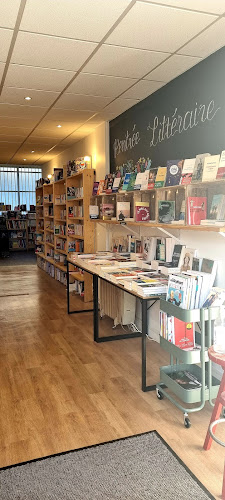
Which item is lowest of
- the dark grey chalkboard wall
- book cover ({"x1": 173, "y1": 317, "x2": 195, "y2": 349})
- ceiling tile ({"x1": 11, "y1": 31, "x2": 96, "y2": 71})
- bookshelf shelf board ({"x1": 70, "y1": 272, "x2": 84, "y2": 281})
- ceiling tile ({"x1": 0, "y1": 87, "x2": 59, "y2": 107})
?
bookshelf shelf board ({"x1": 70, "y1": 272, "x2": 84, "y2": 281})

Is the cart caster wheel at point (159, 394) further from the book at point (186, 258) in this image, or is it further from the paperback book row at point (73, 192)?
the paperback book row at point (73, 192)

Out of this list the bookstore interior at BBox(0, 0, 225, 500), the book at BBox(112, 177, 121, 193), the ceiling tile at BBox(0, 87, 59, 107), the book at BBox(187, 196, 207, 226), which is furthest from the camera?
the book at BBox(112, 177, 121, 193)

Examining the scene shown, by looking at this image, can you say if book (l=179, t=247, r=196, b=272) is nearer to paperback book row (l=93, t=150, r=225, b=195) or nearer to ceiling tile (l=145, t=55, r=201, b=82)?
paperback book row (l=93, t=150, r=225, b=195)

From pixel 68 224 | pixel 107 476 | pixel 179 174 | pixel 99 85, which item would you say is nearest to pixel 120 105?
pixel 99 85

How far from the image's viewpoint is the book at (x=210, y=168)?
9.45 ft

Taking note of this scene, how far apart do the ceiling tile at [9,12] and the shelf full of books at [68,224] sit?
3399 millimetres

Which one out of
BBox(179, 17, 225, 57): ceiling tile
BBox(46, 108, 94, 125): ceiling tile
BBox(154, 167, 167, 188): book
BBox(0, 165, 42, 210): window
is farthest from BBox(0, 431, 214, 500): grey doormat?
BBox(0, 165, 42, 210): window

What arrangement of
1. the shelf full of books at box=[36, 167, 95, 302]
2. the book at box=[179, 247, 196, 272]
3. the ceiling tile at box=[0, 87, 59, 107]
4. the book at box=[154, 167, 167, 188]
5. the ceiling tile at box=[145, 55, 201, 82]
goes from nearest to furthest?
the ceiling tile at box=[145, 55, 201, 82] → the book at box=[179, 247, 196, 272] → the book at box=[154, 167, 167, 188] → the ceiling tile at box=[0, 87, 59, 107] → the shelf full of books at box=[36, 167, 95, 302]

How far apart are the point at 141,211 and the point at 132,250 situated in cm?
77

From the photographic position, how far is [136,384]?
3.31 metres

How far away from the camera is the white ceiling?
2566 mm

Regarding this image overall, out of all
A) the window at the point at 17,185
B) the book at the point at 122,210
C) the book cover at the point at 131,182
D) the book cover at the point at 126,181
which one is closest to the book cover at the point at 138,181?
the book cover at the point at 131,182

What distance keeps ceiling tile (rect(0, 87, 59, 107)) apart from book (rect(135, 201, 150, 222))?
5.36 feet

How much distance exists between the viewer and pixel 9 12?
2.58 meters
